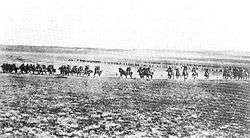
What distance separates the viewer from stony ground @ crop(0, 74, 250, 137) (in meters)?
18.6

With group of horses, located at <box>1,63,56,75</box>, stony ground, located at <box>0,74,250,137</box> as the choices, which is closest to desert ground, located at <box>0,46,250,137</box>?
stony ground, located at <box>0,74,250,137</box>

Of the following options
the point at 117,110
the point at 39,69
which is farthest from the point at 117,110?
the point at 39,69

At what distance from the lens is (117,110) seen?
77.7 feet

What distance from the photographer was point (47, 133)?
17516 millimetres

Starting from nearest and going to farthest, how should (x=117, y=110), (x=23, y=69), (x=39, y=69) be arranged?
(x=117, y=110)
(x=23, y=69)
(x=39, y=69)

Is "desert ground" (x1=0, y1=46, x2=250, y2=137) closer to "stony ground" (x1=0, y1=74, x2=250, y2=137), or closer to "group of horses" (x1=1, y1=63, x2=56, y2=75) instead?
"stony ground" (x1=0, y1=74, x2=250, y2=137)

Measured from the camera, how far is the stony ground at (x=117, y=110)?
1864 centimetres

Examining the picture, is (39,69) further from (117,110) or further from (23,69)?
(117,110)

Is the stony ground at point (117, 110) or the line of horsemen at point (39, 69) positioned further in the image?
the line of horsemen at point (39, 69)

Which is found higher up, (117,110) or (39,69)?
(39,69)

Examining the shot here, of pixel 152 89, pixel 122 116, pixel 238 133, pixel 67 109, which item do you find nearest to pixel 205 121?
pixel 238 133

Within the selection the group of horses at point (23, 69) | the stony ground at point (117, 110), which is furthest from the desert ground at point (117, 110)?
the group of horses at point (23, 69)

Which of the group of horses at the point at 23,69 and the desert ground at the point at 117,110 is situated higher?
the group of horses at the point at 23,69

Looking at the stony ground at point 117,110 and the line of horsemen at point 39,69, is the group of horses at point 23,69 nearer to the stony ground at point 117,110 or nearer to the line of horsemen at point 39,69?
the line of horsemen at point 39,69
